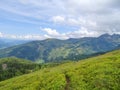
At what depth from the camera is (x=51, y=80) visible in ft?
314

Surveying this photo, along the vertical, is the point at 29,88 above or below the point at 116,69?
below

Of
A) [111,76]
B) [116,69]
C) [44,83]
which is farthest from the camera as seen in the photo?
[44,83]

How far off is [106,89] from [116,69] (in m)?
17.4

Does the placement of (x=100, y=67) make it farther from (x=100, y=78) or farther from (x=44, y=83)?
(x=44, y=83)

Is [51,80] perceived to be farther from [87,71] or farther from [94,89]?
[94,89]

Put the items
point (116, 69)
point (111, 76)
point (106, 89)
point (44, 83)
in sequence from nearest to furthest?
point (106, 89) → point (111, 76) → point (116, 69) → point (44, 83)

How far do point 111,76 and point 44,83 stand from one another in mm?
28752

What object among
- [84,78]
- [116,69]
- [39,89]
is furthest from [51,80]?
[116,69]

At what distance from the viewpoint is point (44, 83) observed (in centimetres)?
9350

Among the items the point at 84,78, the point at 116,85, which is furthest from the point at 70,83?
the point at 116,85

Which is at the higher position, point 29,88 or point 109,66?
point 109,66

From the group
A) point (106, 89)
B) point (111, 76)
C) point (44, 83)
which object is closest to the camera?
point (106, 89)

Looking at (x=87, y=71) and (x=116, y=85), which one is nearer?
(x=116, y=85)

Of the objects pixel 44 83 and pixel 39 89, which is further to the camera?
pixel 44 83
